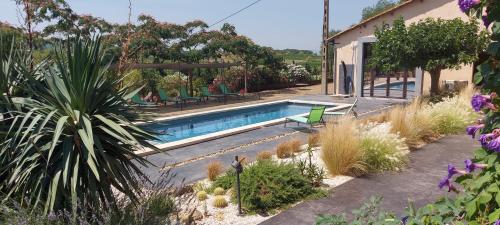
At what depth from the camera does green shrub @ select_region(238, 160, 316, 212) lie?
5297mm

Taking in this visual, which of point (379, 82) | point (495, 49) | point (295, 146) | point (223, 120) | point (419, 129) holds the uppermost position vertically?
point (495, 49)

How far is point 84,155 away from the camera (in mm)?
3662

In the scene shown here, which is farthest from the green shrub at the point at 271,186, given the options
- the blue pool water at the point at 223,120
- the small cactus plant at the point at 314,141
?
the blue pool water at the point at 223,120

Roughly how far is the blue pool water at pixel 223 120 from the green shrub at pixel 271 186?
6.65m

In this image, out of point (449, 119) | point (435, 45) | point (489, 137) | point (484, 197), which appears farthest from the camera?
point (435, 45)

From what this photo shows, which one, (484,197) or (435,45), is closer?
(484,197)

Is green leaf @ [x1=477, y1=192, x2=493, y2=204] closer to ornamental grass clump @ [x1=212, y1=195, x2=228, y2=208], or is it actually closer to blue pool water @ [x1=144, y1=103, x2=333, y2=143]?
ornamental grass clump @ [x1=212, y1=195, x2=228, y2=208]

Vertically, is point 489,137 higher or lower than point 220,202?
higher

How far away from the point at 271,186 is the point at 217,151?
4.03m

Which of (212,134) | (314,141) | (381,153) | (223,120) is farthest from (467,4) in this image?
(223,120)

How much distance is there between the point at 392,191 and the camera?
5.76m

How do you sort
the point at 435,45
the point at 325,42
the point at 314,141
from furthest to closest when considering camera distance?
the point at 325,42 < the point at 435,45 < the point at 314,141

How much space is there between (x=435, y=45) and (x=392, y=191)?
33.4ft

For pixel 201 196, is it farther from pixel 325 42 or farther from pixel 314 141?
pixel 325 42
